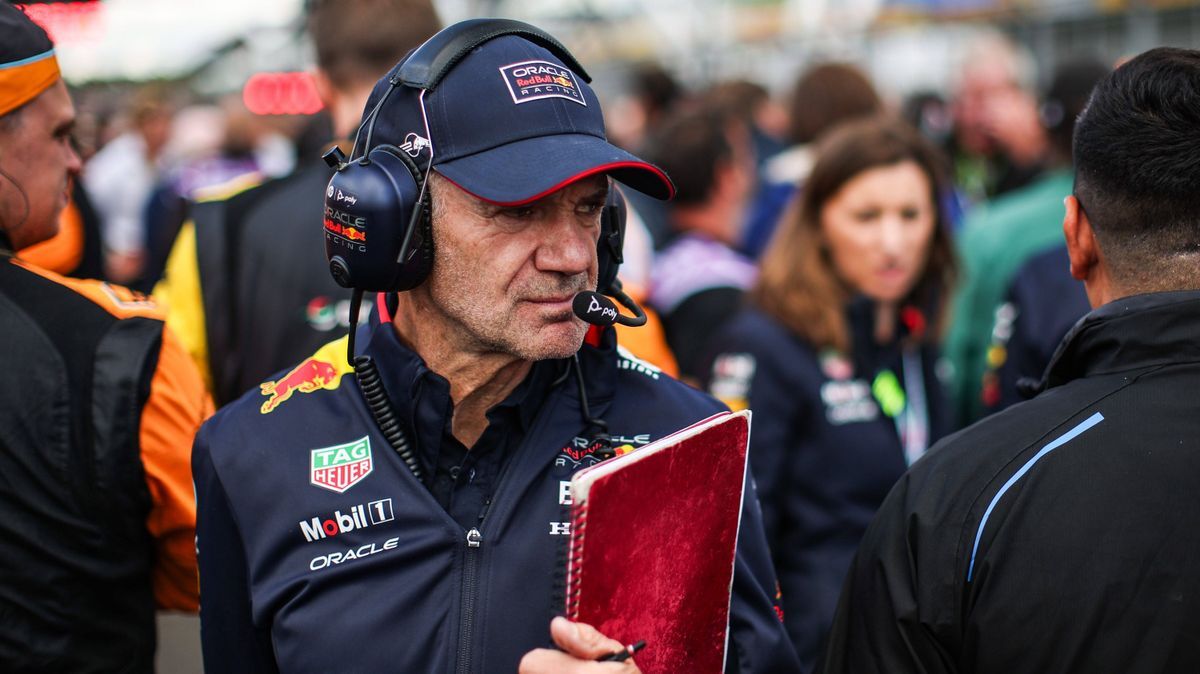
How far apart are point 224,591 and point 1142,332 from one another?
1.57 metres

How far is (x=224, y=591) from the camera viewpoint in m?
2.04

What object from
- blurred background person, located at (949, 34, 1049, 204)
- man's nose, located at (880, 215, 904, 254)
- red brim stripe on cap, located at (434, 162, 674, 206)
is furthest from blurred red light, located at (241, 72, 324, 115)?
red brim stripe on cap, located at (434, 162, 674, 206)

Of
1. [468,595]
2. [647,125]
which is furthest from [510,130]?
[647,125]

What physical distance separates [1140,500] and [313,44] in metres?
2.69

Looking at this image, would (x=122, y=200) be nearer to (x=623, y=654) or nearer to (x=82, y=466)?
(x=82, y=466)

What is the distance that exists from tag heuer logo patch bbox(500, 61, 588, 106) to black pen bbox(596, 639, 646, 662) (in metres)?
0.86

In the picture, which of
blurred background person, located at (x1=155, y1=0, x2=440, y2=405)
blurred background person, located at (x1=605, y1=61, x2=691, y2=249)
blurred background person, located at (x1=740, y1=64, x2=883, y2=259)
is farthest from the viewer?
blurred background person, located at (x1=740, y1=64, x2=883, y2=259)

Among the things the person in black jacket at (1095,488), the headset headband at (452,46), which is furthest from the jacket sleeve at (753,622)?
the headset headband at (452,46)

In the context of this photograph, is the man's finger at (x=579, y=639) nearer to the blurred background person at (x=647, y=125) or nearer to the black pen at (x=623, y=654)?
the black pen at (x=623, y=654)

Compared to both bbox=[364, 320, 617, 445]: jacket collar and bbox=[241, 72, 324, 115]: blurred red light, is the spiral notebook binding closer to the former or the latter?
bbox=[364, 320, 617, 445]: jacket collar

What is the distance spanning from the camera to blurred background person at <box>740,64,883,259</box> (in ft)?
19.4

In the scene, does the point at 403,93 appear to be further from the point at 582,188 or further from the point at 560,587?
the point at 560,587

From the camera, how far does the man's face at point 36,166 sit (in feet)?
7.51

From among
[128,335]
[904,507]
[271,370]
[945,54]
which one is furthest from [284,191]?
[945,54]
